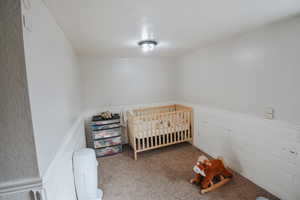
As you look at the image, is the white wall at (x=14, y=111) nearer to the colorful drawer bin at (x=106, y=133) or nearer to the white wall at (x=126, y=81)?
the colorful drawer bin at (x=106, y=133)

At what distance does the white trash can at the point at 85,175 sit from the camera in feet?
5.32

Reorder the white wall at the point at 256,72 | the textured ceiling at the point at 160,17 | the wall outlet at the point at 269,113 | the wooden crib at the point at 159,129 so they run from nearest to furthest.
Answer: the textured ceiling at the point at 160,17 < the white wall at the point at 256,72 < the wall outlet at the point at 269,113 < the wooden crib at the point at 159,129

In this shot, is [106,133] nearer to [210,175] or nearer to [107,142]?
[107,142]

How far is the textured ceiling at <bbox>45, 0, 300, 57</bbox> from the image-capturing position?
46.8 inches

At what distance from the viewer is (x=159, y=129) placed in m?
2.90

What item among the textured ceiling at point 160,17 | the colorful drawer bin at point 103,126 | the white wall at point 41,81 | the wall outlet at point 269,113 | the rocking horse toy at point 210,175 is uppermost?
the textured ceiling at point 160,17

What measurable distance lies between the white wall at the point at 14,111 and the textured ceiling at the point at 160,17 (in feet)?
1.80

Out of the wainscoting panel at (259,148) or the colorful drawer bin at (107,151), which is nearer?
the wainscoting panel at (259,148)

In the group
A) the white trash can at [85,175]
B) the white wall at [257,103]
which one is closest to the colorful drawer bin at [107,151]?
the white trash can at [85,175]

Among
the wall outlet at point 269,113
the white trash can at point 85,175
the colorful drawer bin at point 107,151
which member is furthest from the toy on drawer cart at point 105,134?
the wall outlet at point 269,113

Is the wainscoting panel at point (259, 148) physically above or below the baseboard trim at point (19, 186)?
below

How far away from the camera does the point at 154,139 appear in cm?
307

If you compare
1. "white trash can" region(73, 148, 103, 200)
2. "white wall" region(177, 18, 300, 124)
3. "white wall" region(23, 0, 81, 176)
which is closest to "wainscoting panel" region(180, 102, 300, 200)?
"white wall" region(177, 18, 300, 124)

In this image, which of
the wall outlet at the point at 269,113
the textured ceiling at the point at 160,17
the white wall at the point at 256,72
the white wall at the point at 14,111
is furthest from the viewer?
the wall outlet at the point at 269,113
